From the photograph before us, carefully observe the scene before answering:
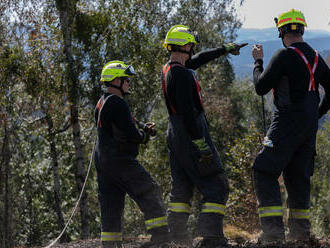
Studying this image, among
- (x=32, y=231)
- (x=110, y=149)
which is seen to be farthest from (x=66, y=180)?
(x=110, y=149)

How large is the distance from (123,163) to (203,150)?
1039 millimetres

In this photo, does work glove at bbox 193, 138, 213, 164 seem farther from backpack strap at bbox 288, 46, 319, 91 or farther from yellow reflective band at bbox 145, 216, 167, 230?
backpack strap at bbox 288, 46, 319, 91

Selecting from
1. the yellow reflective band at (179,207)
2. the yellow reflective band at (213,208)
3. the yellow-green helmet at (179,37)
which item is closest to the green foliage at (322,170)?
the yellow reflective band at (179,207)

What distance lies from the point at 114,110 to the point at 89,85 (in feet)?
31.8

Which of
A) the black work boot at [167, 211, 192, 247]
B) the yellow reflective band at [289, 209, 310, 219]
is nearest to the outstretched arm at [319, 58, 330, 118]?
the yellow reflective band at [289, 209, 310, 219]

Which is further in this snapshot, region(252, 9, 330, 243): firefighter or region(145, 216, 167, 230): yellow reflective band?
region(145, 216, 167, 230): yellow reflective band

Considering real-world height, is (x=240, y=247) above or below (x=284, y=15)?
below

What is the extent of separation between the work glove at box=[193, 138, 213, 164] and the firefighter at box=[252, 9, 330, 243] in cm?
55

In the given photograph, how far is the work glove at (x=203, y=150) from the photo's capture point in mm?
5207

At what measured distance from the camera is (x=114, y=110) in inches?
221

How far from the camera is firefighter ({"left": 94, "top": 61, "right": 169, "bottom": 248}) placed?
5.62m

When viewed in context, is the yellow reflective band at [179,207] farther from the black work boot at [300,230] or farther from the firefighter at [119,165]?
the black work boot at [300,230]

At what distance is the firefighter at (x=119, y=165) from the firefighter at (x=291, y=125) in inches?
47.2

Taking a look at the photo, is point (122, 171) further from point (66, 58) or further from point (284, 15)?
point (66, 58)
